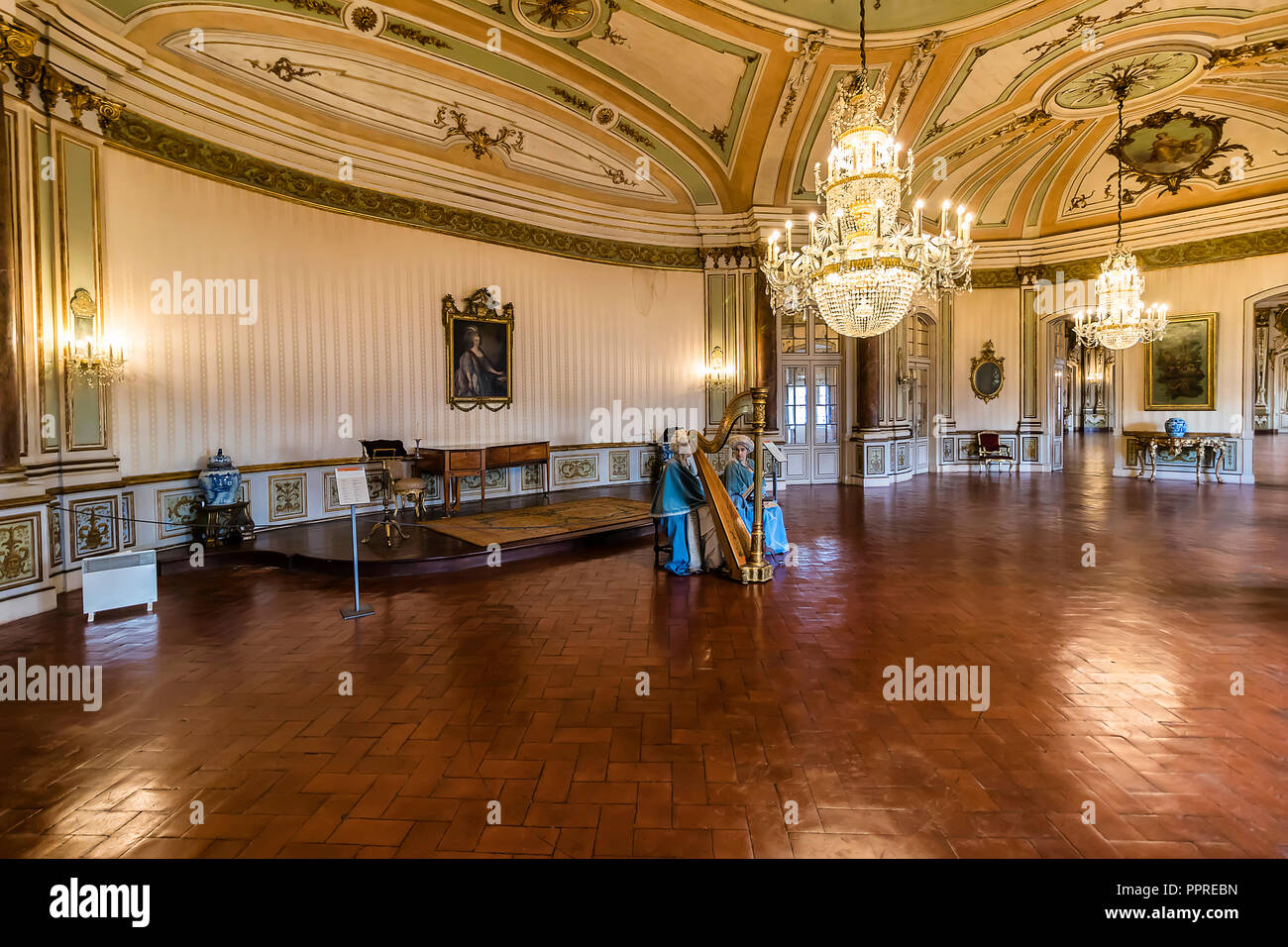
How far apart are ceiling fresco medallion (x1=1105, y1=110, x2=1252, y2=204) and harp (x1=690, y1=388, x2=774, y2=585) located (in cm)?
1092

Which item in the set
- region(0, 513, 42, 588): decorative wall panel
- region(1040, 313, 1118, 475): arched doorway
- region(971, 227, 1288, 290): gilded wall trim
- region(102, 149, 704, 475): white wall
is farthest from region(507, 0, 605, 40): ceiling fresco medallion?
region(1040, 313, 1118, 475): arched doorway

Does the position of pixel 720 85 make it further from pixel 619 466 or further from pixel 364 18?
pixel 619 466

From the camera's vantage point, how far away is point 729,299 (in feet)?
40.3

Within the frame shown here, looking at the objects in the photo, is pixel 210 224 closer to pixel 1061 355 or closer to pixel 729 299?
pixel 729 299

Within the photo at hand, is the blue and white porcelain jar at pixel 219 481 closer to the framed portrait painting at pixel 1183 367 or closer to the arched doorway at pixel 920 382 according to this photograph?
the arched doorway at pixel 920 382

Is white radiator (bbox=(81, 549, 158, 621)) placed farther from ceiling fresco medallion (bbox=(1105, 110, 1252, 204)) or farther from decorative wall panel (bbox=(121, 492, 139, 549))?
ceiling fresco medallion (bbox=(1105, 110, 1252, 204))

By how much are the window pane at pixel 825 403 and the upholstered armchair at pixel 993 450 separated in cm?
431

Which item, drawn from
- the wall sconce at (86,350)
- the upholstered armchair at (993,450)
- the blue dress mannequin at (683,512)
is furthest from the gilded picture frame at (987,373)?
the wall sconce at (86,350)

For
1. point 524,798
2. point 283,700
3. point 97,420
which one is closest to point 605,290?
point 97,420

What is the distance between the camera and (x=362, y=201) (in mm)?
8750

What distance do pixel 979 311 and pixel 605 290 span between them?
8981 mm

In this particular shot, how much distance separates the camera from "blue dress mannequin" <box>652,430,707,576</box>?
6.06m

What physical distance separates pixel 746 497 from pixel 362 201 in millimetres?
6752

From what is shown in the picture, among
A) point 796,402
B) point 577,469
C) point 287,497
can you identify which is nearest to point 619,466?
point 577,469
